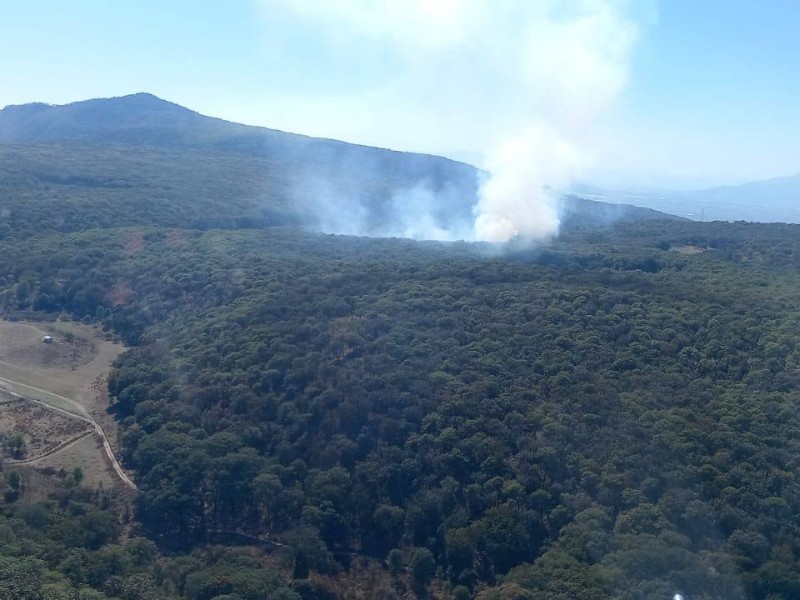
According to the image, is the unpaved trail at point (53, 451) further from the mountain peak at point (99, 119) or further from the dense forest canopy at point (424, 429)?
the mountain peak at point (99, 119)

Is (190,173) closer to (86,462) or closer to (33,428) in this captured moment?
(33,428)

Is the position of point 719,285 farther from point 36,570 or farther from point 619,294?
point 36,570

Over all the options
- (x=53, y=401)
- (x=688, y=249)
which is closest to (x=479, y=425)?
(x=53, y=401)

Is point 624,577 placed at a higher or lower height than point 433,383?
lower

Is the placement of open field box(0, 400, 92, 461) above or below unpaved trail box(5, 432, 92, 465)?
above

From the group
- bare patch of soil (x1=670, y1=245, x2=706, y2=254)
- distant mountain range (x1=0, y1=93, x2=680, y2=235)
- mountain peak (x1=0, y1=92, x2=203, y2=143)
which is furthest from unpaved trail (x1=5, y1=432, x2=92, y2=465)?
mountain peak (x1=0, y1=92, x2=203, y2=143)

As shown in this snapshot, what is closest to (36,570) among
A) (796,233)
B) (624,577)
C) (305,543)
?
(305,543)

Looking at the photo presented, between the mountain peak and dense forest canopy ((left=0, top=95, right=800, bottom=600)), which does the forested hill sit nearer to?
the mountain peak
